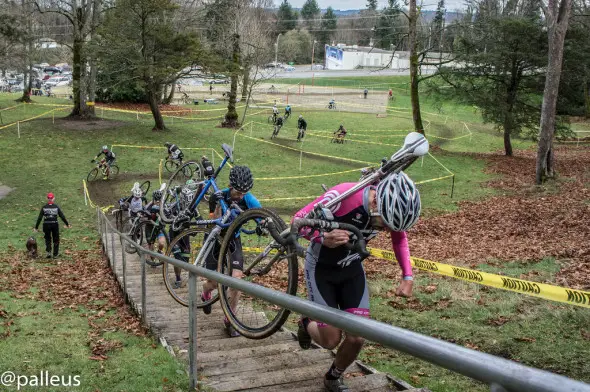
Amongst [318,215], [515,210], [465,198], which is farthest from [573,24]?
[318,215]

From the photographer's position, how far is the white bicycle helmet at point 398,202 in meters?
4.09

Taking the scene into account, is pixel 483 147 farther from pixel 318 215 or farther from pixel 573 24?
pixel 318 215

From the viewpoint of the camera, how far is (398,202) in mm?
4086

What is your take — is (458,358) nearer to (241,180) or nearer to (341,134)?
(241,180)

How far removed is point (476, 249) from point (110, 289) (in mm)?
8876

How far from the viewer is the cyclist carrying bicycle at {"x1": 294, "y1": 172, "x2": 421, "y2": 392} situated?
4.12 m

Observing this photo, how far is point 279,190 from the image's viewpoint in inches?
936

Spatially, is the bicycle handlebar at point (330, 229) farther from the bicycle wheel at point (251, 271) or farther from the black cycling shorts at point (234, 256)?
the black cycling shorts at point (234, 256)

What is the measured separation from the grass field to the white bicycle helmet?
243 cm

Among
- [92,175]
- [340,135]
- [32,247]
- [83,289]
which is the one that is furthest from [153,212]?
A: [340,135]

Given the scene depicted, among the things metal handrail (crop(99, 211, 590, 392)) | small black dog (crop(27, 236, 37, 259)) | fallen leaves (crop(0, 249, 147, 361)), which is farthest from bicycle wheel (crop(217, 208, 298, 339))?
small black dog (crop(27, 236, 37, 259))

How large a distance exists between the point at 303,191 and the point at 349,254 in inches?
742

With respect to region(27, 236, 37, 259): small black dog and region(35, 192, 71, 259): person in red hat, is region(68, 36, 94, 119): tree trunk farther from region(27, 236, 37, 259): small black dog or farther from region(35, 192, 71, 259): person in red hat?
region(27, 236, 37, 259): small black dog

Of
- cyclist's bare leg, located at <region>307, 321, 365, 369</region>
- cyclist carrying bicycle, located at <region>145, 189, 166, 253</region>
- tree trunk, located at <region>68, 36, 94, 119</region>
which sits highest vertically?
tree trunk, located at <region>68, 36, 94, 119</region>
